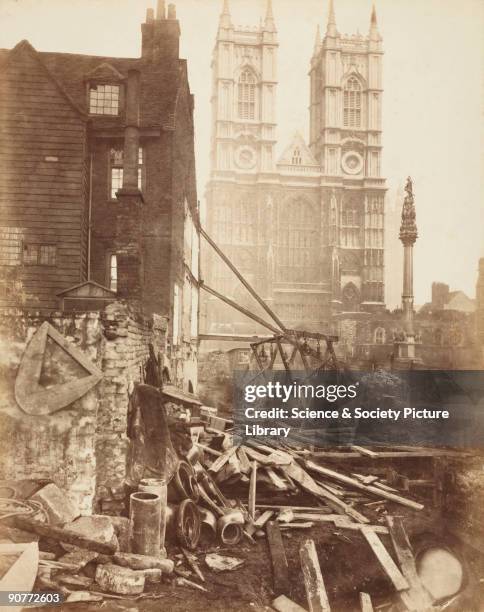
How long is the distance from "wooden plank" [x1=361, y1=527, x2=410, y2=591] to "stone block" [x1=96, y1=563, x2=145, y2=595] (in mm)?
3072

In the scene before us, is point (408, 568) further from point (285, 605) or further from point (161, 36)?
point (161, 36)

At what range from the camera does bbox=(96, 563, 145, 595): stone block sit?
4.93 metres

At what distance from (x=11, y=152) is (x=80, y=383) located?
835cm

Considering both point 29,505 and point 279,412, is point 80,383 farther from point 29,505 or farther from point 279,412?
point 279,412

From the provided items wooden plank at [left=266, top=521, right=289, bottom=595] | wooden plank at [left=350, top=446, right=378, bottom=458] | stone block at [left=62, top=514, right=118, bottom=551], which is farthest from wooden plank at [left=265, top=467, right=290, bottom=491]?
stone block at [left=62, top=514, right=118, bottom=551]

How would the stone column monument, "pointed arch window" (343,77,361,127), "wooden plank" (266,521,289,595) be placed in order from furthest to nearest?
"pointed arch window" (343,77,361,127) → the stone column monument → "wooden plank" (266,521,289,595)

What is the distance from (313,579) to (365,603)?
671 mm


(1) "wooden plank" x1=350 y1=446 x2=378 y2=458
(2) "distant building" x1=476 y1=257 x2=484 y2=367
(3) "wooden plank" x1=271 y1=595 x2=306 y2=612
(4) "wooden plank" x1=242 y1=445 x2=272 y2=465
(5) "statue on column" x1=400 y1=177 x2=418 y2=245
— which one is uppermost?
(5) "statue on column" x1=400 y1=177 x2=418 y2=245

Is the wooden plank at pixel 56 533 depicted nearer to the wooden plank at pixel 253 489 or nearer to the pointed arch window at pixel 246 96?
the wooden plank at pixel 253 489

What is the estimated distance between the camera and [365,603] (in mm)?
5578

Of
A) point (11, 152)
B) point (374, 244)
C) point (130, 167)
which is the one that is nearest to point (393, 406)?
point (130, 167)

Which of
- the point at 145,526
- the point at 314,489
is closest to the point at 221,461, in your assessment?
the point at 314,489

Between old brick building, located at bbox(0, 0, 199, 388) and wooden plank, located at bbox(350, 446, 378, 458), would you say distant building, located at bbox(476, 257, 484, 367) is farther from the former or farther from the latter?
old brick building, located at bbox(0, 0, 199, 388)

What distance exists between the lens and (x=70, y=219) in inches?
489
